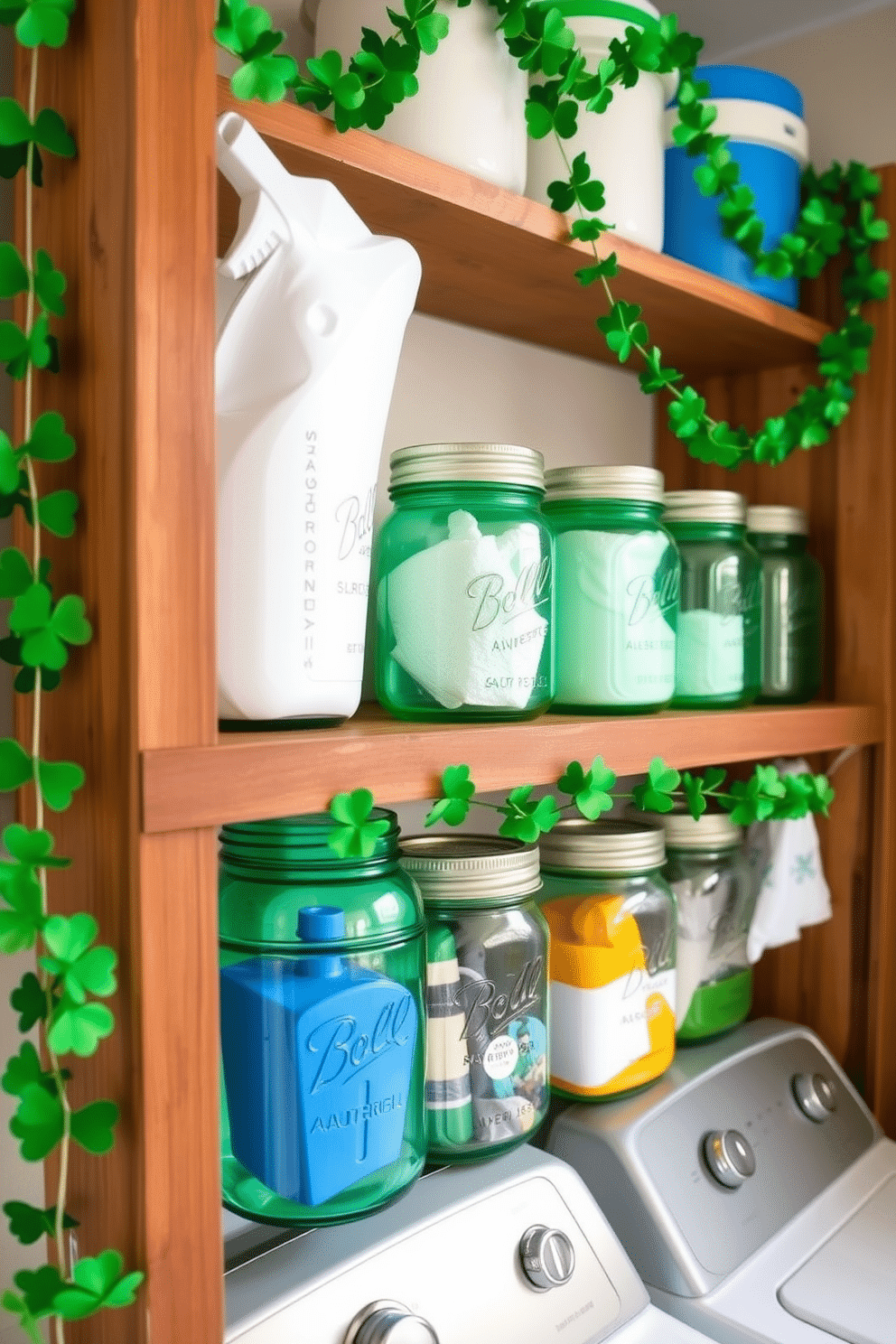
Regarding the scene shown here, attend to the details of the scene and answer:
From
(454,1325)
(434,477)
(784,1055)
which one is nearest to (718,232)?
(434,477)

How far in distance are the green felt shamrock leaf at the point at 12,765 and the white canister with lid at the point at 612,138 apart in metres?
0.63

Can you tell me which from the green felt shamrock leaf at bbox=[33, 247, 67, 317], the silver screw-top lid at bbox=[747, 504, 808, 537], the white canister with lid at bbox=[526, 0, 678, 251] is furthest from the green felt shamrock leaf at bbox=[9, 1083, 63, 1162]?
the silver screw-top lid at bbox=[747, 504, 808, 537]

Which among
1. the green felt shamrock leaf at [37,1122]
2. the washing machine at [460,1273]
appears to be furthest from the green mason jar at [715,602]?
the green felt shamrock leaf at [37,1122]

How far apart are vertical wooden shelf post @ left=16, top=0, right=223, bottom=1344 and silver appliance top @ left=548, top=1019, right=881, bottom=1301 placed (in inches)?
17.5

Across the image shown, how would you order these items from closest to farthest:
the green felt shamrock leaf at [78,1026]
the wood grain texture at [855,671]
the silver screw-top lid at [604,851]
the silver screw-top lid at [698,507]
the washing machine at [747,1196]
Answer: the green felt shamrock leaf at [78,1026] → the washing machine at [747,1196] → the silver screw-top lid at [604,851] → the silver screw-top lid at [698,507] → the wood grain texture at [855,671]

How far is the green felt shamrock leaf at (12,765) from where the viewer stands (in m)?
0.55

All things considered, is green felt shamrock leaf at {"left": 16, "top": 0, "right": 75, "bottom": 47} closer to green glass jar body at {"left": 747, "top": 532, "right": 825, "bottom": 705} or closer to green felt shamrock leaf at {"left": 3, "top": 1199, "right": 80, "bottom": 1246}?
green felt shamrock leaf at {"left": 3, "top": 1199, "right": 80, "bottom": 1246}

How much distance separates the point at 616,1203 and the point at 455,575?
1.85ft

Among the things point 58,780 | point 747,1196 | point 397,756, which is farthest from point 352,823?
point 747,1196

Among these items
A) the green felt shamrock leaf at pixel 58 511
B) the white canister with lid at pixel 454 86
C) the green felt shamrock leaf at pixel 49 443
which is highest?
the white canister with lid at pixel 454 86

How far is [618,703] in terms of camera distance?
0.91m

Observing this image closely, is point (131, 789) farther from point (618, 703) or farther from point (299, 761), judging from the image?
point (618, 703)

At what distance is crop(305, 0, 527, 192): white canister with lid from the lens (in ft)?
2.53

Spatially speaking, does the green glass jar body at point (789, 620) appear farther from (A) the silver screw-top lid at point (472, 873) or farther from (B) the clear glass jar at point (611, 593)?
(A) the silver screw-top lid at point (472, 873)
